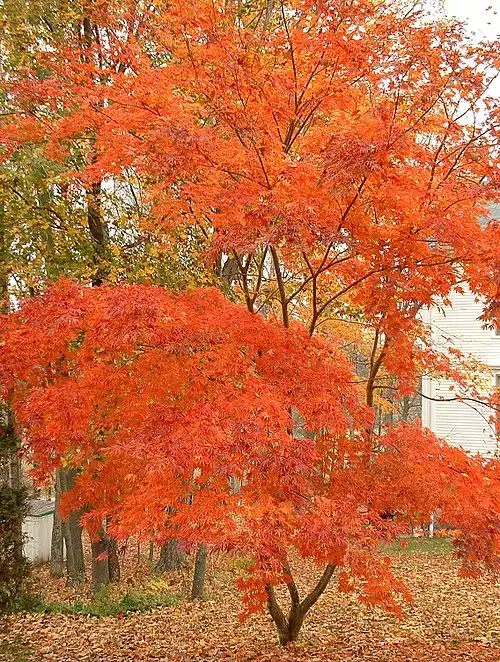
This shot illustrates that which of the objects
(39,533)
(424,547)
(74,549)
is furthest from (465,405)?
(39,533)

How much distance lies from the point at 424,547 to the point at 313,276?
40.8 feet

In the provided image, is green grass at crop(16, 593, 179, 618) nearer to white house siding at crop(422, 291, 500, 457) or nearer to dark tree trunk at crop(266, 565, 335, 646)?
dark tree trunk at crop(266, 565, 335, 646)

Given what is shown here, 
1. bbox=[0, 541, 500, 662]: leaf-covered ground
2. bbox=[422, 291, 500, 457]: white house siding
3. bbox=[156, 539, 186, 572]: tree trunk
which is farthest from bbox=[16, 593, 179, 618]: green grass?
bbox=[422, 291, 500, 457]: white house siding

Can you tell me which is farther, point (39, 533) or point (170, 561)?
point (39, 533)

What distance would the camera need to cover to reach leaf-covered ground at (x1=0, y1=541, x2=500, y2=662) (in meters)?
7.75

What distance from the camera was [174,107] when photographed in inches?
229

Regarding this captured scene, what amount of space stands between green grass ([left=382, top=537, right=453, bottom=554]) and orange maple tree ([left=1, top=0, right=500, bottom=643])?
1070 centimetres

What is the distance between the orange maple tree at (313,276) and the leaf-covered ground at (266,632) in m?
2.26

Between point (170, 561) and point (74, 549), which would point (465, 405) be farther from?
point (74, 549)

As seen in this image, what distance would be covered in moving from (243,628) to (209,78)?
7.54 m

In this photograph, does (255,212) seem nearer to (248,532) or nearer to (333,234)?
(333,234)

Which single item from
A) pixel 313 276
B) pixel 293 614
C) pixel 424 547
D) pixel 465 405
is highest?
pixel 313 276

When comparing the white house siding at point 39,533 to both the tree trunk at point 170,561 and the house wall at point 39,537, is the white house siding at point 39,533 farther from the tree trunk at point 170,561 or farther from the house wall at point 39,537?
the tree trunk at point 170,561

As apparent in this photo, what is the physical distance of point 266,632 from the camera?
29.2 feet
